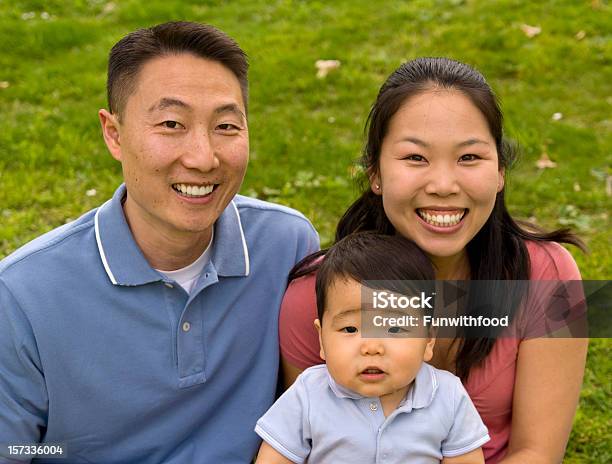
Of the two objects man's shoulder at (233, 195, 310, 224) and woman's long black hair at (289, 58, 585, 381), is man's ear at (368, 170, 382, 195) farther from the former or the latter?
man's shoulder at (233, 195, 310, 224)

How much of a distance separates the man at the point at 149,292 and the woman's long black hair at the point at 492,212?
0.41 metres

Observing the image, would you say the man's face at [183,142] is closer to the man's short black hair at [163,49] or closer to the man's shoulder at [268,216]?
the man's short black hair at [163,49]

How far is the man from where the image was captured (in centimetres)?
266

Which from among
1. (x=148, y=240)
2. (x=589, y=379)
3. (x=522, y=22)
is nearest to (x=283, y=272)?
(x=148, y=240)

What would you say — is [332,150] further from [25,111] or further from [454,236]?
[454,236]

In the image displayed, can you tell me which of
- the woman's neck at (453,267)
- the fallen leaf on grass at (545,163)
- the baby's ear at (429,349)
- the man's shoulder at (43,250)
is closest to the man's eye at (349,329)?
the baby's ear at (429,349)

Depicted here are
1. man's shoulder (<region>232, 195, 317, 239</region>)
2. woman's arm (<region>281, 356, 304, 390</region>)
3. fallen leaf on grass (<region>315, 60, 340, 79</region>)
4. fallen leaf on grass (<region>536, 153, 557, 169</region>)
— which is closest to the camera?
woman's arm (<region>281, 356, 304, 390</region>)

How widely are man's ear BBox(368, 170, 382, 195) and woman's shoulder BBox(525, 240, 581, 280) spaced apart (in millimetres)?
542

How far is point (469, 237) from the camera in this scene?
2.69 meters

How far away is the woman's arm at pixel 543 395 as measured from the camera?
2.76 metres

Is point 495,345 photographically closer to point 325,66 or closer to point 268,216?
point 268,216

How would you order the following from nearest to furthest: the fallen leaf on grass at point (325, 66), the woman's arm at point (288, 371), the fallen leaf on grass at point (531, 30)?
the woman's arm at point (288, 371), the fallen leaf on grass at point (325, 66), the fallen leaf on grass at point (531, 30)

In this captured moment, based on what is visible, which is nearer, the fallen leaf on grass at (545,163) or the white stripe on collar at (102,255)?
the white stripe on collar at (102,255)

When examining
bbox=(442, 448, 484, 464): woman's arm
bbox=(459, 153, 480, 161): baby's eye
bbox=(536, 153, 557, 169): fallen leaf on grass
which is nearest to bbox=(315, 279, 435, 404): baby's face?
bbox=(442, 448, 484, 464): woman's arm
